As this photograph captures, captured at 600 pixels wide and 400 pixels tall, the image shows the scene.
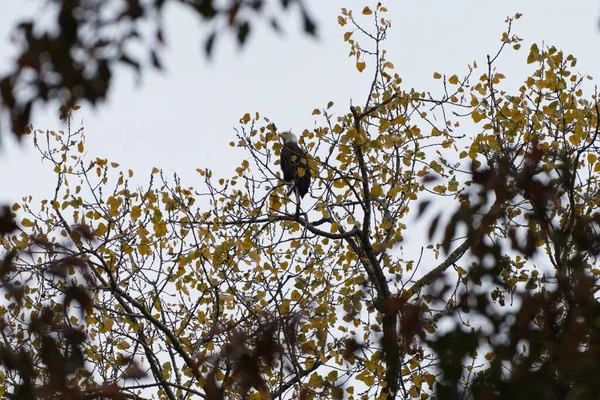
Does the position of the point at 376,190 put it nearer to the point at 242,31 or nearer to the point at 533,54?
the point at 533,54

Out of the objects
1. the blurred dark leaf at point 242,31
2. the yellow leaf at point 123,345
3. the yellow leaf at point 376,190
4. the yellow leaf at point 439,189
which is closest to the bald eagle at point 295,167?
the yellow leaf at point 376,190

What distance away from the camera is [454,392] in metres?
1.84

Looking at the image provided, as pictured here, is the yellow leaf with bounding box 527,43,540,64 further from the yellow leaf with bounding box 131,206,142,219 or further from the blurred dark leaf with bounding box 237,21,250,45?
the blurred dark leaf with bounding box 237,21,250,45

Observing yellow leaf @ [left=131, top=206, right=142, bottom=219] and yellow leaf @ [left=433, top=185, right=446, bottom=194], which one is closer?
yellow leaf @ [left=131, top=206, right=142, bottom=219]

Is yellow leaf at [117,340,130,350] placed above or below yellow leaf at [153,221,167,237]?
below

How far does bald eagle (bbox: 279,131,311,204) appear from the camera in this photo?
19.6 ft

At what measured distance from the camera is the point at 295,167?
6602mm

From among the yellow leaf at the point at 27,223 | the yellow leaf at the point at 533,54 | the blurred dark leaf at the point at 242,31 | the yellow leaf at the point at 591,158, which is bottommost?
the blurred dark leaf at the point at 242,31

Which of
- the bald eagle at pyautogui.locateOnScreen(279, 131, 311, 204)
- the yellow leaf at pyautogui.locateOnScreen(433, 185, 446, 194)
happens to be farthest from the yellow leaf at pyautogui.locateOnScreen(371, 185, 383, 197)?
the bald eagle at pyautogui.locateOnScreen(279, 131, 311, 204)

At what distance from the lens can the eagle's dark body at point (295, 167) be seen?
19.8 ft

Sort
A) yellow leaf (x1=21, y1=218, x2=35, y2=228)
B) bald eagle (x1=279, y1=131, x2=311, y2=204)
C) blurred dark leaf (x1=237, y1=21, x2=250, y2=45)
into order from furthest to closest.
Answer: bald eagle (x1=279, y1=131, x2=311, y2=204), yellow leaf (x1=21, y1=218, x2=35, y2=228), blurred dark leaf (x1=237, y1=21, x2=250, y2=45)

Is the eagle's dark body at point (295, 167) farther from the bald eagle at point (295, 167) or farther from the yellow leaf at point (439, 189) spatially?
the yellow leaf at point (439, 189)

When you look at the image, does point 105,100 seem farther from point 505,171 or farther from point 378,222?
point 378,222

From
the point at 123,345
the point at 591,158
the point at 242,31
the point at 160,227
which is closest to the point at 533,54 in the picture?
the point at 591,158
